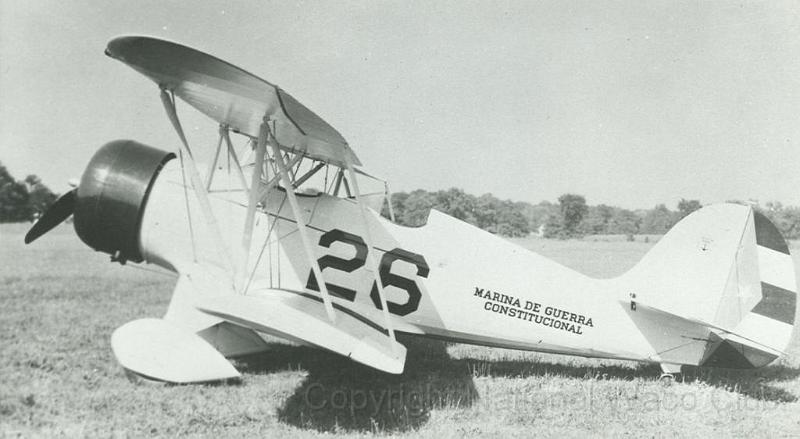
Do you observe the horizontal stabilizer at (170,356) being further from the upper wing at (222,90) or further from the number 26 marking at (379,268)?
the upper wing at (222,90)

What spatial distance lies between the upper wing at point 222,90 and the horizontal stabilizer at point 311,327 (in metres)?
1.23

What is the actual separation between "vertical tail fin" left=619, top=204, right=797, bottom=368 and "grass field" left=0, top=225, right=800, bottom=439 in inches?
17.4

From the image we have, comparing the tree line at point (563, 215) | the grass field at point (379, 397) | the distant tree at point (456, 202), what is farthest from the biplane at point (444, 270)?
the distant tree at point (456, 202)

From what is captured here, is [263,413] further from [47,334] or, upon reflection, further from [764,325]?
[764,325]

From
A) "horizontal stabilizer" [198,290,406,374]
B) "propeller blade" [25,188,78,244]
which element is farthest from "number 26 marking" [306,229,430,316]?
"propeller blade" [25,188,78,244]

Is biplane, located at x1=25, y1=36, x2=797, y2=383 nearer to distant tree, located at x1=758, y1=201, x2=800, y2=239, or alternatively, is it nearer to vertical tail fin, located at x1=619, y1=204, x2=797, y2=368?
vertical tail fin, located at x1=619, y1=204, x2=797, y2=368

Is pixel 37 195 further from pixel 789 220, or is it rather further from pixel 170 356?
pixel 789 220

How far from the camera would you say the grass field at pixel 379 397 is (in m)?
3.30

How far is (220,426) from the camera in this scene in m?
3.25

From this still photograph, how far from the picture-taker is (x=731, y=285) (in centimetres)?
432

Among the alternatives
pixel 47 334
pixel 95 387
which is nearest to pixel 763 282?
pixel 95 387

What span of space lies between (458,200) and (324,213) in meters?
36.4

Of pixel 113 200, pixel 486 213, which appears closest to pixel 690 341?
pixel 113 200

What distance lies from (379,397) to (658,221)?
49943 millimetres
